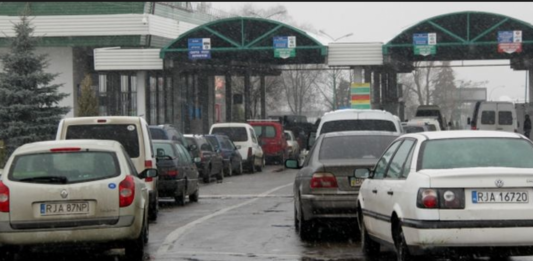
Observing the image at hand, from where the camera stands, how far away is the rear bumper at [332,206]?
45.0 feet

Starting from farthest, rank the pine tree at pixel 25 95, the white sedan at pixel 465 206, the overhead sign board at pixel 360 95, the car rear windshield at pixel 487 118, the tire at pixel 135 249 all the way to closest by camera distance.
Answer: the car rear windshield at pixel 487 118 → the overhead sign board at pixel 360 95 → the pine tree at pixel 25 95 → the tire at pixel 135 249 → the white sedan at pixel 465 206

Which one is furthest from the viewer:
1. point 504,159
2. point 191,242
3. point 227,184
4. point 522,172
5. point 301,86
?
point 301,86

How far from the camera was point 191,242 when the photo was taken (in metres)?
14.2

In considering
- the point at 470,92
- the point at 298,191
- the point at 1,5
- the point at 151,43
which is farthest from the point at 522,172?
the point at 470,92

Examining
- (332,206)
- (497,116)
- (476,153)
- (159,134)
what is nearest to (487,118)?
(497,116)

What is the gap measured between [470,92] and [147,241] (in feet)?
438

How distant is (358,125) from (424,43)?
86.7 feet

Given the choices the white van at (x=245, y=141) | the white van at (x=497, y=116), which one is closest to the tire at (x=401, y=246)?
the white van at (x=245, y=141)

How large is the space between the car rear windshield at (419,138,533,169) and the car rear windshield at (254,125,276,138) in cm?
3491

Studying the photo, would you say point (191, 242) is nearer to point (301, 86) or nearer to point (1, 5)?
point (1, 5)

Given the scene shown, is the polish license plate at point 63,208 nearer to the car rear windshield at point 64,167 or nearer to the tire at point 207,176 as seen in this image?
the car rear windshield at point 64,167

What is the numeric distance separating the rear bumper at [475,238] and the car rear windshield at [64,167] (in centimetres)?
393

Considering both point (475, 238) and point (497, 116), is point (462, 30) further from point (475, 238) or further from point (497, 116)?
point (475, 238)

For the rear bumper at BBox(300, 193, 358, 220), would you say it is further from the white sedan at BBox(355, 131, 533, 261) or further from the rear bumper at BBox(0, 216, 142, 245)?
the white sedan at BBox(355, 131, 533, 261)
